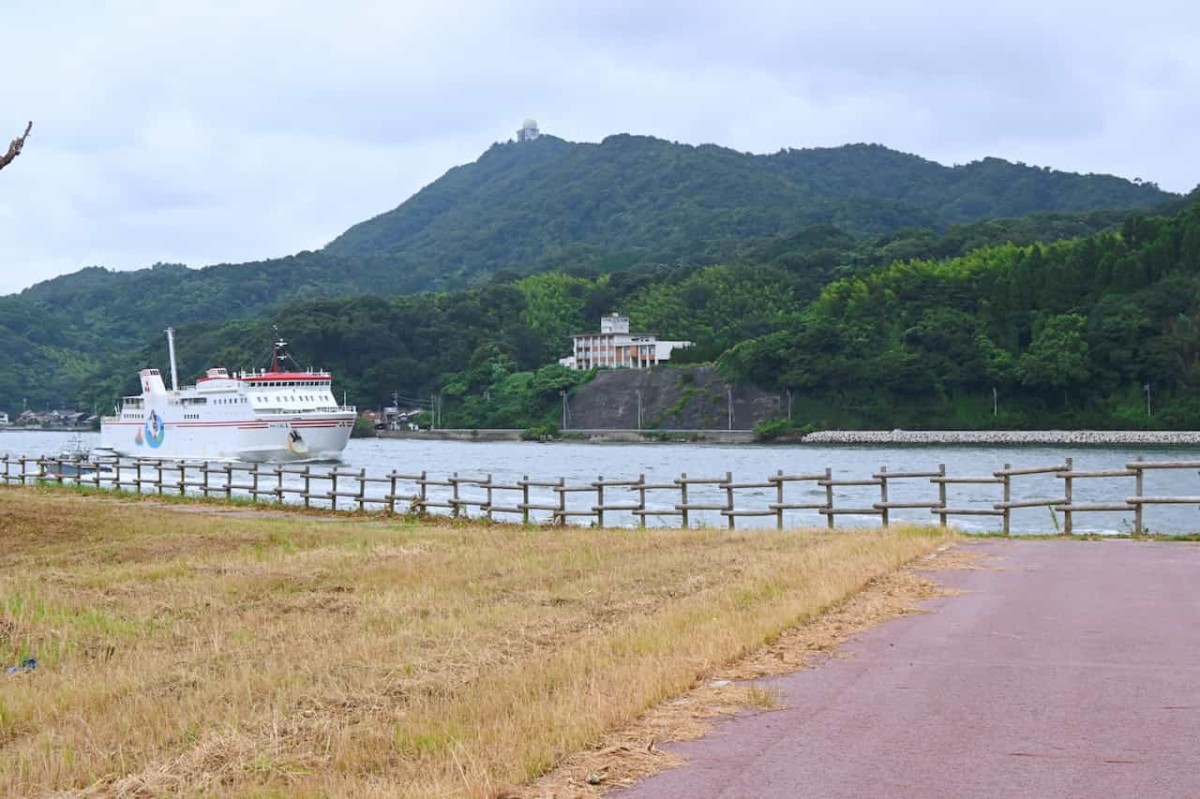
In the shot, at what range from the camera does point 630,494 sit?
40.8 meters

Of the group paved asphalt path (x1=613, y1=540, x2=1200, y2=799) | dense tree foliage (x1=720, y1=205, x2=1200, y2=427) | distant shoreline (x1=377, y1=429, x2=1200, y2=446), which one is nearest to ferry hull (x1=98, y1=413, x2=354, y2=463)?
distant shoreline (x1=377, y1=429, x2=1200, y2=446)

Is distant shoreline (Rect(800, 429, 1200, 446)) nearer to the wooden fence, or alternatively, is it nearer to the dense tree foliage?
the dense tree foliage

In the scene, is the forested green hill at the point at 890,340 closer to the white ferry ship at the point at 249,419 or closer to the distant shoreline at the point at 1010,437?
the distant shoreline at the point at 1010,437

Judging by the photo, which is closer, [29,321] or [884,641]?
[884,641]

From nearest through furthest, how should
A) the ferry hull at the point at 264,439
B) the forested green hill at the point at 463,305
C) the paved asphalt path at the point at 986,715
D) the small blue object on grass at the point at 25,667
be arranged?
the paved asphalt path at the point at 986,715, the small blue object on grass at the point at 25,667, the ferry hull at the point at 264,439, the forested green hill at the point at 463,305

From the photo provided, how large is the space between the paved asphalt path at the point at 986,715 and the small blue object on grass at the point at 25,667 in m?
5.97

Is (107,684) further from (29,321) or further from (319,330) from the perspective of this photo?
(29,321)

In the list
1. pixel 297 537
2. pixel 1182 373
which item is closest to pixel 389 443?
pixel 1182 373

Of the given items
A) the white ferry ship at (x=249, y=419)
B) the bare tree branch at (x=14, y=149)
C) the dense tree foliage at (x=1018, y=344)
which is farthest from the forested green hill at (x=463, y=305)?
the bare tree branch at (x=14, y=149)

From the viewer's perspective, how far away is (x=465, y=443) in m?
92.2

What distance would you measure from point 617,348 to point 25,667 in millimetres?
108320

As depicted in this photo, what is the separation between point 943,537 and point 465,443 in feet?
255

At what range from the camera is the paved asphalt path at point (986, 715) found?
5.46m

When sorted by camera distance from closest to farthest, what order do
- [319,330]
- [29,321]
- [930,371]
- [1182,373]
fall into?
[1182,373]
[930,371]
[319,330]
[29,321]
